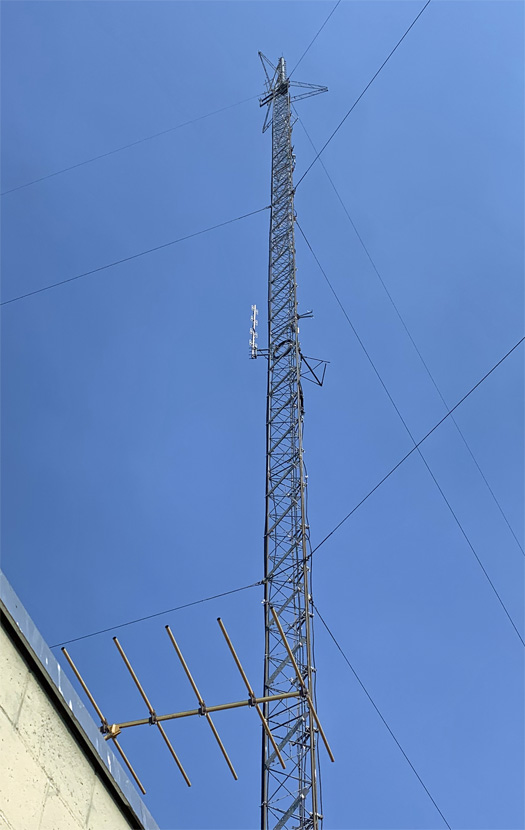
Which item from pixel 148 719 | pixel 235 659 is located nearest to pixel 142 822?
pixel 235 659

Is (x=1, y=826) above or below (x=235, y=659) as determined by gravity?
below

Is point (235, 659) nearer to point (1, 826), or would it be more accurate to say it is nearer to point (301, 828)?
point (301, 828)

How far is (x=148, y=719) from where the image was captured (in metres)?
12.6

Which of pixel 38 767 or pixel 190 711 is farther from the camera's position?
pixel 190 711

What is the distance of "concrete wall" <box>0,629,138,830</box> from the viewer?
555 cm

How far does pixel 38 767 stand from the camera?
5.83 meters

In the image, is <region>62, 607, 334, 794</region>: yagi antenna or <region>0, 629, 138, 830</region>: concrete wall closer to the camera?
<region>0, 629, 138, 830</region>: concrete wall

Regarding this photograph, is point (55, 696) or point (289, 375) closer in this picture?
point (55, 696)

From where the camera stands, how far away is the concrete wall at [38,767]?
219 inches

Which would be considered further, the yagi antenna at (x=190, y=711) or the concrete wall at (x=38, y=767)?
the yagi antenna at (x=190, y=711)

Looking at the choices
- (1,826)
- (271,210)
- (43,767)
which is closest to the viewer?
(1,826)

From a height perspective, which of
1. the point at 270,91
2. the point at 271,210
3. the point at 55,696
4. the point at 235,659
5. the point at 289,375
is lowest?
the point at 55,696

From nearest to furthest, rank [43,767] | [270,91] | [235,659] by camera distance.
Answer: [43,767], [235,659], [270,91]

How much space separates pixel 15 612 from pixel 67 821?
1678mm
